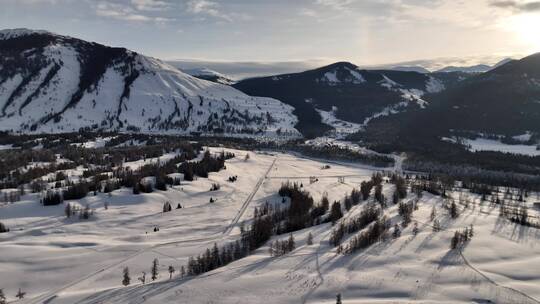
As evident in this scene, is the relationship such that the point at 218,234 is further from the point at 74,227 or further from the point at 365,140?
the point at 365,140

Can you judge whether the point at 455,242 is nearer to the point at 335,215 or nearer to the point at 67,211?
the point at 335,215

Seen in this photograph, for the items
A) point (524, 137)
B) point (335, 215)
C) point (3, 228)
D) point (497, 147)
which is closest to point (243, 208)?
point (335, 215)

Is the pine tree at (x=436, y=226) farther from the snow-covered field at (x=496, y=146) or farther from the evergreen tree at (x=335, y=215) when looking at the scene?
the snow-covered field at (x=496, y=146)

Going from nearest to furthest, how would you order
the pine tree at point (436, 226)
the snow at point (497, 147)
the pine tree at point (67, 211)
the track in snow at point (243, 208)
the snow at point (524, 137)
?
the pine tree at point (436, 226) < the track in snow at point (243, 208) < the pine tree at point (67, 211) < the snow at point (497, 147) < the snow at point (524, 137)

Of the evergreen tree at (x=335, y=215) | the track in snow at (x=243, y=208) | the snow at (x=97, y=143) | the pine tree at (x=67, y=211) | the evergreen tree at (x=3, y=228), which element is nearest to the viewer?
the evergreen tree at (x=3, y=228)

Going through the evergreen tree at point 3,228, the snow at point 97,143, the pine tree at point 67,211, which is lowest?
the evergreen tree at point 3,228

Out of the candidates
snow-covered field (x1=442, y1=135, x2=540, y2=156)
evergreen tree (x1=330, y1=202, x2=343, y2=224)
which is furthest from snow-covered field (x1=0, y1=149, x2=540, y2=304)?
snow-covered field (x1=442, y1=135, x2=540, y2=156)

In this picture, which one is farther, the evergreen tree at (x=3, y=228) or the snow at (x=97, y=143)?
the snow at (x=97, y=143)

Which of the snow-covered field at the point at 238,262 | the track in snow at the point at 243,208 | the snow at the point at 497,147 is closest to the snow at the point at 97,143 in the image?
the track in snow at the point at 243,208

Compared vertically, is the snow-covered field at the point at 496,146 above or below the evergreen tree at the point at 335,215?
above
